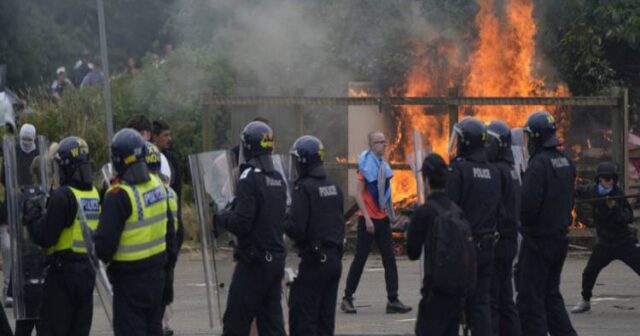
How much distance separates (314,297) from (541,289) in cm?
186

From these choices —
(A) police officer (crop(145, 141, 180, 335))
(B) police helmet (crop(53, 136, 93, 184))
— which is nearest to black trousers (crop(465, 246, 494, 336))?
(A) police officer (crop(145, 141, 180, 335))

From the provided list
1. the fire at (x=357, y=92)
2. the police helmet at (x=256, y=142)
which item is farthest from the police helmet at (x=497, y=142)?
the fire at (x=357, y=92)

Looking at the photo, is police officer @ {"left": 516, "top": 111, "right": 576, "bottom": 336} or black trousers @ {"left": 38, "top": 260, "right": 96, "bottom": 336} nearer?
black trousers @ {"left": 38, "top": 260, "right": 96, "bottom": 336}

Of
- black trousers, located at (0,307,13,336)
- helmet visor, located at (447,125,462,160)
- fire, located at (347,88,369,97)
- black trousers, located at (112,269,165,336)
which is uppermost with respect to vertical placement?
fire, located at (347,88,369,97)

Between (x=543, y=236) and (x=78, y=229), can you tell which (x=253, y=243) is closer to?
(x=78, y=229)

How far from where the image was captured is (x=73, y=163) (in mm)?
9352

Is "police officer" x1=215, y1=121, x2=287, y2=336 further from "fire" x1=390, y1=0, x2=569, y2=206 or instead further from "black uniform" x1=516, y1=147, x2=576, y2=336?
"fire" x1=390, y1=0, x2=569, y2=206

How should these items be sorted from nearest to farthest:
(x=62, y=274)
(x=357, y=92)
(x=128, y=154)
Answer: (x=128, y=154)
(x=62, y=274)
(x=357, y=92)

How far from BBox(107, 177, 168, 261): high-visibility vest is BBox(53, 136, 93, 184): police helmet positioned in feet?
1.70

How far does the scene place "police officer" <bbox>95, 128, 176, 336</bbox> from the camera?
8.73 metres

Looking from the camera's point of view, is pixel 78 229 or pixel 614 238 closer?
pixel 78 229

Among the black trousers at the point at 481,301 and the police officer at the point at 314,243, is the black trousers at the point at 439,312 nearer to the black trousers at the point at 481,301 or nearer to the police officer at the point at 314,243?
the black trousers at the point at 481,301

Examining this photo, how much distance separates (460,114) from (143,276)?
9.81m

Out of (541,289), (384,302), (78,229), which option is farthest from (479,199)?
(384,302)
